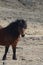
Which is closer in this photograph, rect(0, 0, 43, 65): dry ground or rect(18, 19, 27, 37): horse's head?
rect(18, 19, 27, 37): horse's head

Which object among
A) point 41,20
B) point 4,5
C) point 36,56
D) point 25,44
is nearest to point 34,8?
point 4,5

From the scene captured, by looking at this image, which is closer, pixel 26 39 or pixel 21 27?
pixel 21 27

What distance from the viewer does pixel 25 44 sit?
12.8 meters

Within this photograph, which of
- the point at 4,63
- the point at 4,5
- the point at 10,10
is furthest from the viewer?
the point at 4,5

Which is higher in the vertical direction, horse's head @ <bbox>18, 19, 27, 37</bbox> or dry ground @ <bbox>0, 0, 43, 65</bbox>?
horse's head @ <bbox>18, 19, 27, 37</bbox>

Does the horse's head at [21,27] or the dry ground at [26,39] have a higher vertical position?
the horse's head at [21,27]

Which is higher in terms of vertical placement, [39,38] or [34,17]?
[39,38]

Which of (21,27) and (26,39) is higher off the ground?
(21,27)

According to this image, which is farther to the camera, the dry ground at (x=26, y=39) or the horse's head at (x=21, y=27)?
the dry ground at (x=26, y=39)

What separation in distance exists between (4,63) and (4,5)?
16774 mm

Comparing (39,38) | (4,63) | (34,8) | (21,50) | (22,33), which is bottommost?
(34,8)

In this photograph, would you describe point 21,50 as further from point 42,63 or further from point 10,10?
point 10,10

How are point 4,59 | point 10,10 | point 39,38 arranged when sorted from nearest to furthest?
point 4,59, point 39,38, point 10,10

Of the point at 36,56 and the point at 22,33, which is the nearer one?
the point at 22,33
